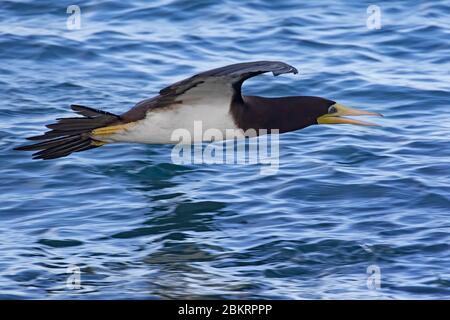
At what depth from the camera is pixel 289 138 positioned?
11.0 metres

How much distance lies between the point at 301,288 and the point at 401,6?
7.34m

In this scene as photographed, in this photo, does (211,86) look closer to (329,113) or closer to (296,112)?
(296,112)

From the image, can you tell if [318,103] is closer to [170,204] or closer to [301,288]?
[170,204]

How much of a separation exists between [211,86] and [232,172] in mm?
1564

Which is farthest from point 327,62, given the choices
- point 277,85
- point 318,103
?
point 318,103

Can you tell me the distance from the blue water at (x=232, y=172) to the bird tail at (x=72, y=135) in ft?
1.64

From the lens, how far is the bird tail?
356 inches

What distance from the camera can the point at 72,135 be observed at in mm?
9125

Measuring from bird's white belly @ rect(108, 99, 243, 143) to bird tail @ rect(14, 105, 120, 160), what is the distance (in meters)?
0.16

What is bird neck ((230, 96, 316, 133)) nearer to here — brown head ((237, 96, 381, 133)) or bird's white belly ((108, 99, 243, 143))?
brown head ((237, 96, 381, 133))
